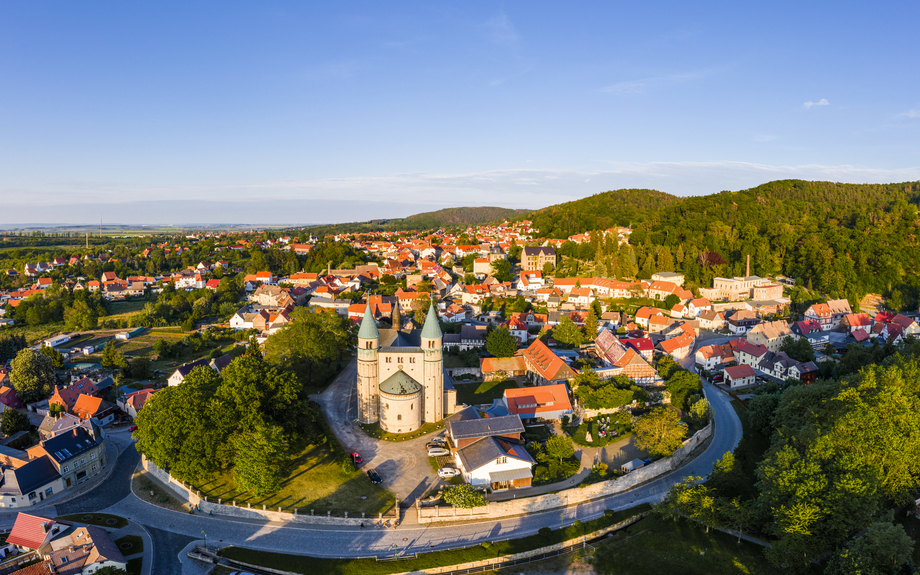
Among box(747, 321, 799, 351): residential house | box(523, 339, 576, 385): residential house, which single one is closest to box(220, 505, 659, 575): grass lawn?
box(523, 339, 576, 385): residential house

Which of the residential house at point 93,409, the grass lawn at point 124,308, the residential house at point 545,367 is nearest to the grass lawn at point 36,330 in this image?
the grass lawn at point 124,308

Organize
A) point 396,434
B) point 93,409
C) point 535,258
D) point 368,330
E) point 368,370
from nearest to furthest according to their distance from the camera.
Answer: point 396,434, point 368,330, point 368,370, point 93,409, point 535,258

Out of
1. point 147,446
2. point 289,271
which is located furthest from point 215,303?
point 147,446

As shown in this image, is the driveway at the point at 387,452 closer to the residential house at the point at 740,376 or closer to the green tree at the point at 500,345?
the green tree at the point at 500,345

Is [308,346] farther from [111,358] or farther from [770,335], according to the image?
[770,335]

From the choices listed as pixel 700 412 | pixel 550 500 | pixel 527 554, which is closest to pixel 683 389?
pixel 700 412
